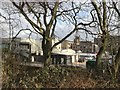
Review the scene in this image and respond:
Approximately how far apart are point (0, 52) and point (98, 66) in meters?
1.03

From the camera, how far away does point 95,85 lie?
2824 mm

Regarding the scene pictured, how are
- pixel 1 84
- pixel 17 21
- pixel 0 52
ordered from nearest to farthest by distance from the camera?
pixel 0 52 → pixel 1 84 → pixel 17 21

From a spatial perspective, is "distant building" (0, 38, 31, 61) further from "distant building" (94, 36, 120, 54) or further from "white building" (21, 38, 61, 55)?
"distant building" (94, 36, 120, 54)

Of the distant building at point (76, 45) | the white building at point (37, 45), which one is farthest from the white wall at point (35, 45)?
the distant building at point (76, 45)

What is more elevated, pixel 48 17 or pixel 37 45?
pixel 48 17

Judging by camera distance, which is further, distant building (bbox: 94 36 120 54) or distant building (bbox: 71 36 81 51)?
distant building (bbox: 94 36 120 54)

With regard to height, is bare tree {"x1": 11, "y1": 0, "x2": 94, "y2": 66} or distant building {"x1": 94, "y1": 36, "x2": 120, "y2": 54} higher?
bare tree {"x1": 11, "y1": 0, "x2": 94, "y2": 66}

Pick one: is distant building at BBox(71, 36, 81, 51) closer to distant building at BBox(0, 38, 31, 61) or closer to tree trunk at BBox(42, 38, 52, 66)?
tree trunk at BBox(42, 38, 52, 66)

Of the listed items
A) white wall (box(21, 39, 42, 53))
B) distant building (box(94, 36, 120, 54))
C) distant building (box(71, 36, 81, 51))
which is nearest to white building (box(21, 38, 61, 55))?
white wall (box(21, 39, 42, 53))

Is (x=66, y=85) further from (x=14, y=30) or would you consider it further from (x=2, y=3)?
(x=2, y=3)

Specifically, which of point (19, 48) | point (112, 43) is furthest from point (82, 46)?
point (19, 48)

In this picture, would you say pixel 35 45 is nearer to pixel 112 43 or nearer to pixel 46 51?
pixel 46 51

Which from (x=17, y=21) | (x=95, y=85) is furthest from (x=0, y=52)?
(x=95, y=85)

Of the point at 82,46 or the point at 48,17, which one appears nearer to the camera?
the point at 82,46
